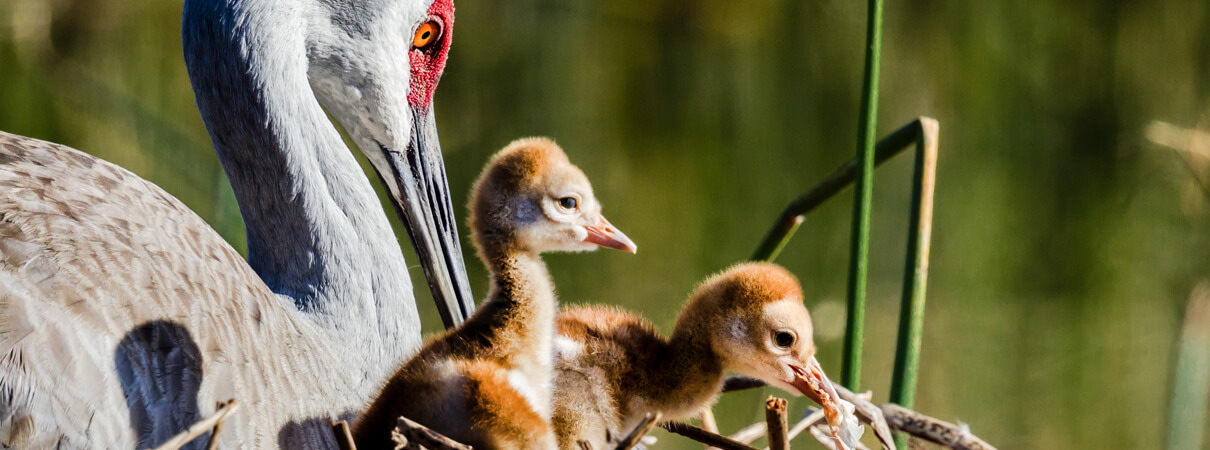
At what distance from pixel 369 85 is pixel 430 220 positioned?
17cm

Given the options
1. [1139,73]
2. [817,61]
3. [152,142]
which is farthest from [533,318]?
[1139,73]

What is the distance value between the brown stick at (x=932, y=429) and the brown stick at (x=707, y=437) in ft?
0.47

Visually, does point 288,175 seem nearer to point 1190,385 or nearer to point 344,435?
point 344,435

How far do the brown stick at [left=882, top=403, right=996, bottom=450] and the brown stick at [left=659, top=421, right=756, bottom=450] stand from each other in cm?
14

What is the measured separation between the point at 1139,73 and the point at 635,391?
5.96ft

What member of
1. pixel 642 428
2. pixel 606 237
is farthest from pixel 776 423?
pixel 606 237

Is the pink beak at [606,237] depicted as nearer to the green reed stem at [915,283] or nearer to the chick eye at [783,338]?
the chick eye at [783,338]

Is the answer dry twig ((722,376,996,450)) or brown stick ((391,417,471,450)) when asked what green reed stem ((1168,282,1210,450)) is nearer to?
dry twig ((722,376,996,450))

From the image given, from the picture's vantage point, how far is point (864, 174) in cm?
99

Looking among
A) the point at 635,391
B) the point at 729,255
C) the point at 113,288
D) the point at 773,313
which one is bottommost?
the point at 113,288

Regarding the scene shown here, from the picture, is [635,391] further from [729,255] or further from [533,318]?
[729,255]

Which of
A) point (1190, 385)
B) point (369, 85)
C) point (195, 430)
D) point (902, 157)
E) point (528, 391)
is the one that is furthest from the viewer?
point (902, 157)

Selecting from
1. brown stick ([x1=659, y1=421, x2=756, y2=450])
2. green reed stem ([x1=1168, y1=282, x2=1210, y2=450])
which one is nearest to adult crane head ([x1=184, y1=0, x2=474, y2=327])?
brown stick ([x1=659, y1=421, x2=756, y2=450])

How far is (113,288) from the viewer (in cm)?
85
